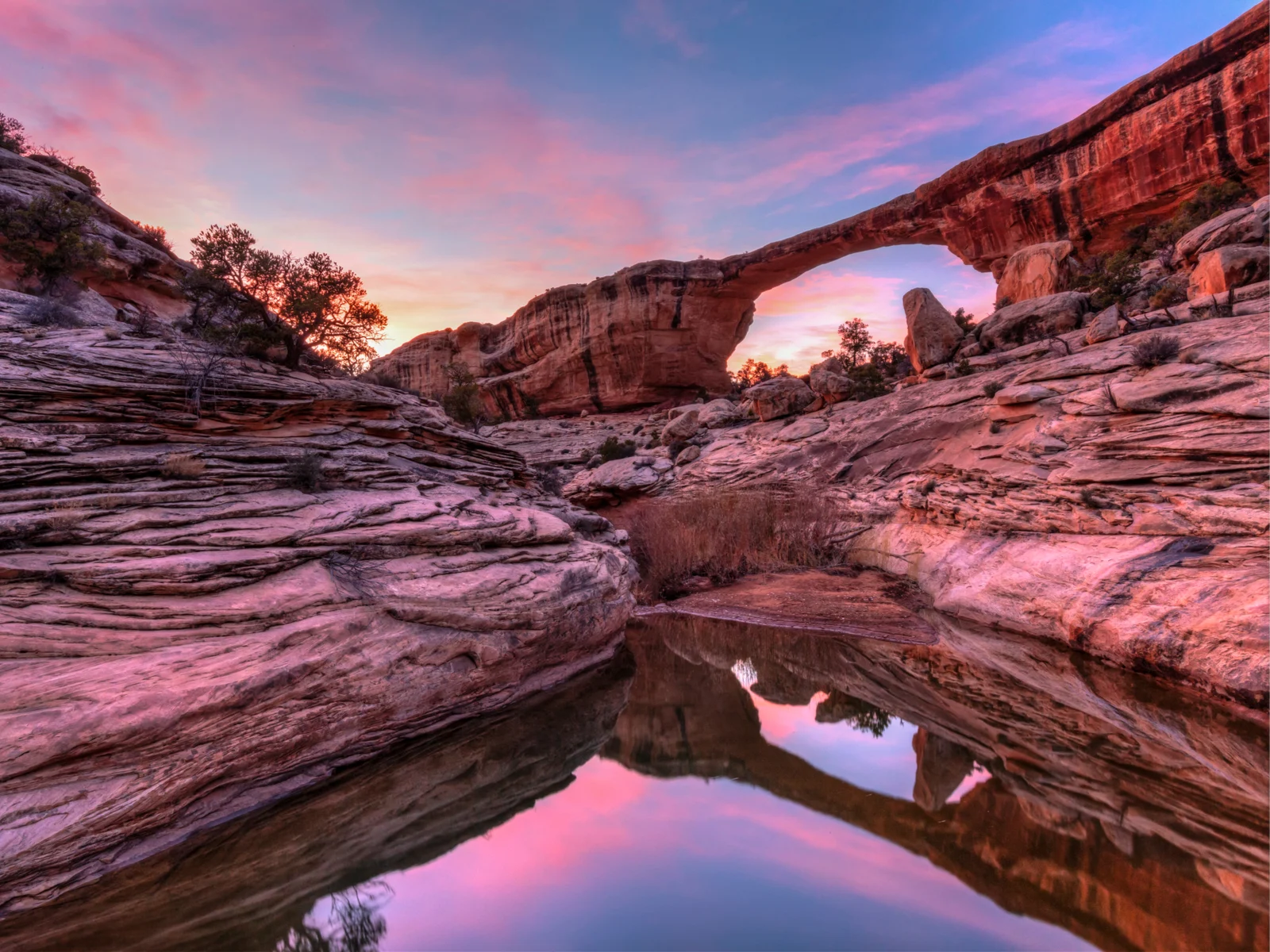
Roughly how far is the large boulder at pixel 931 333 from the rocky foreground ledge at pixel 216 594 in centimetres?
1497

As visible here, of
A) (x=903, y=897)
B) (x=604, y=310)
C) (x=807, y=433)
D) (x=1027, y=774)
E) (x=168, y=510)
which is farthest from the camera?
(x=604, y=310)

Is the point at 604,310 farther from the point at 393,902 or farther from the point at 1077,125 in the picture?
the point at 393,902

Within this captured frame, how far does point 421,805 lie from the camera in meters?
5.12

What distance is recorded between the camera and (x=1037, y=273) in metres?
20.0

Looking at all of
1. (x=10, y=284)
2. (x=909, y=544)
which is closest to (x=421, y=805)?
(x=909, y=544)

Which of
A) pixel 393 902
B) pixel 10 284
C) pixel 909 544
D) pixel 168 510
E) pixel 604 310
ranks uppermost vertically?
pixel 604 310

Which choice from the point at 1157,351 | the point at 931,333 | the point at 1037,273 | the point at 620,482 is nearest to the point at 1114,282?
the point at 1037,273

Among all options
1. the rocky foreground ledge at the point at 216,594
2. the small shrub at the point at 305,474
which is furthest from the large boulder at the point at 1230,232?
the small shrub at the point at 305,474

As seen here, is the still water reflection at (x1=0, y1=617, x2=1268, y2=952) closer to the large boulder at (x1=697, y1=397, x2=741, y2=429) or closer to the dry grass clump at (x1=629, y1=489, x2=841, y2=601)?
the dry grass clump at (x1=629, y1=489, x2=841, y2=601)

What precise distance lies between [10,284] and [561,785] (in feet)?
43.8

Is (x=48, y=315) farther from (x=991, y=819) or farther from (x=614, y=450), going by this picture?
(x=614, y=450)

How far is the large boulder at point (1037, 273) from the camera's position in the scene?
19.6 m

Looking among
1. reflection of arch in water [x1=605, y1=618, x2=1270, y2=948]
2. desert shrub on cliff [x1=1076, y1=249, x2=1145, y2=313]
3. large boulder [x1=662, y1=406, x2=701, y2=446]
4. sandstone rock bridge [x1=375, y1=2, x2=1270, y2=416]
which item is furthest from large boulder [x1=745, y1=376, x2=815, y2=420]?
reflection of arch in water [x1=605, y1=618, x2=1270, y2=948]

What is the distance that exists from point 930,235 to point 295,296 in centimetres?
3083
